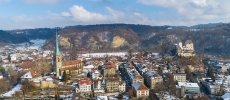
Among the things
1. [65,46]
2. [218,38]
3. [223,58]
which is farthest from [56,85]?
[218,38]

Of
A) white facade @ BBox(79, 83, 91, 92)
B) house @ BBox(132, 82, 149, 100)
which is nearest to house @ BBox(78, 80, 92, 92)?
white facade @ BBox(79, 83, 91, 92)

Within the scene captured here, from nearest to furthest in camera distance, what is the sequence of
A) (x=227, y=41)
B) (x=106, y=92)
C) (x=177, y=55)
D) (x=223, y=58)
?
(x=106, y=92) < (x=177, y=55) < (x=223, y=58) < (x=227, y=41)

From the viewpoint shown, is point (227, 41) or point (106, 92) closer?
point (106, 92)

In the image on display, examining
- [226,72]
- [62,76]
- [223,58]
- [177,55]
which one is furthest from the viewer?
[223,58]

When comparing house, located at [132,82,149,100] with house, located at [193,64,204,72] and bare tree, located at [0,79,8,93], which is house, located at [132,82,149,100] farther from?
bare tree, located at [0,79,8,93]

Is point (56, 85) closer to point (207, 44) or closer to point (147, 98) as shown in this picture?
Answer: point (147, 98)

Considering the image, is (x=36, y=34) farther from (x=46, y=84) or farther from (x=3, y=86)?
(x=46, y=84)

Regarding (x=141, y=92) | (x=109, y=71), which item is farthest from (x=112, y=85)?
(x=109, y=71)

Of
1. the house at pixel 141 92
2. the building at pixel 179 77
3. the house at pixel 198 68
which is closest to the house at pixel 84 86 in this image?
the house at pixel 141 92
